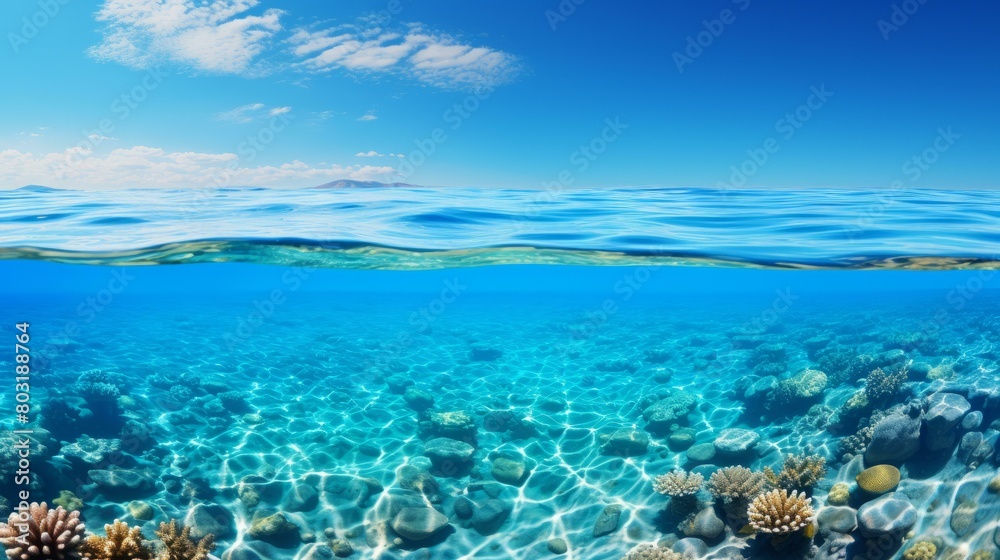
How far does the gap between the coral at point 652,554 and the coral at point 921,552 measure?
3150 mm

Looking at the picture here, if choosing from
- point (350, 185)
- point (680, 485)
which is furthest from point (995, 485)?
point (350, 185)

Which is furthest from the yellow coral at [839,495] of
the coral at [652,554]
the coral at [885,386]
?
the coral at [885,386]

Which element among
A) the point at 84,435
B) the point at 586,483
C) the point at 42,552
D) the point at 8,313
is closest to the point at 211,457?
the point at 84,435

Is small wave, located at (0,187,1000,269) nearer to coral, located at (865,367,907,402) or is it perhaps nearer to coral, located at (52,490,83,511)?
coral, located at (865,367,907,402)

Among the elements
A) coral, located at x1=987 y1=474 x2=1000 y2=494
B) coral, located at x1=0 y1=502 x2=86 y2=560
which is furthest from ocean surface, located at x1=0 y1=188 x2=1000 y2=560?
coral, located at x1=0 y1=502 x2=86 y2=560

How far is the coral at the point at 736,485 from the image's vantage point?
28.3ft

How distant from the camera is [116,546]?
6297 millimetres

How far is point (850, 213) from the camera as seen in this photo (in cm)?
1369

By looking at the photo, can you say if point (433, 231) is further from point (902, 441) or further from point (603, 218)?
point (902, 441)

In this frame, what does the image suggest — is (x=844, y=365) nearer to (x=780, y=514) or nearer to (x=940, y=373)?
(x=940, y=373)

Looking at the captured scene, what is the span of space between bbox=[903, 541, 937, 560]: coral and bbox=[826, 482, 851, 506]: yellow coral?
1337mm

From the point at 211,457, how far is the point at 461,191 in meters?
11.2

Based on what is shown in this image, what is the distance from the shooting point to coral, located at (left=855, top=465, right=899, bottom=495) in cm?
866

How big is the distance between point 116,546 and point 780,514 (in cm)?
928
